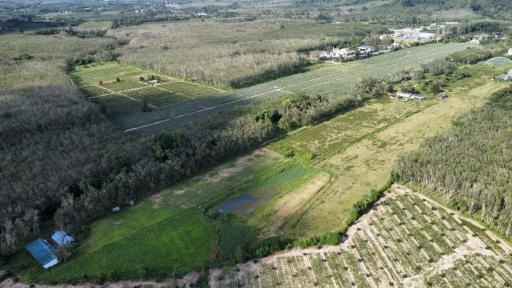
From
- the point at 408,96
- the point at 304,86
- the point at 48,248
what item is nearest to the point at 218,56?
the point at 304,86

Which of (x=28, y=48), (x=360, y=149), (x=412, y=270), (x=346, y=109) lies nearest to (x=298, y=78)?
(x=346, y=109)

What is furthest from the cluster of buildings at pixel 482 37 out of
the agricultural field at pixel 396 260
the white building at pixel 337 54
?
the agricultural field at pixel 396 260

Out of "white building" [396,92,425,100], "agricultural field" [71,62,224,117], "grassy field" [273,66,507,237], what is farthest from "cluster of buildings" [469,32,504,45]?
"agricultural field" [71,62,224,117]

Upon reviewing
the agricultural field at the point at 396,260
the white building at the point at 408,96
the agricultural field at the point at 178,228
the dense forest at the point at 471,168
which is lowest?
the agricultural field at the point at 396,260

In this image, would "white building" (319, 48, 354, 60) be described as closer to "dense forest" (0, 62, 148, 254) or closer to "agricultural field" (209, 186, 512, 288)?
"dense forest" (0, 62, 148, 254)

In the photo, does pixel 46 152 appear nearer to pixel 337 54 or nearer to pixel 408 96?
pixel 408 96

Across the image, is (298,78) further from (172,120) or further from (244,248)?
(244,248)

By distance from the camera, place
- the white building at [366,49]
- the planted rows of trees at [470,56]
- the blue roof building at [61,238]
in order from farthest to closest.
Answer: the white building at [366,49], the planted rows of trees at [470,56], the blue roof building at [61,238]

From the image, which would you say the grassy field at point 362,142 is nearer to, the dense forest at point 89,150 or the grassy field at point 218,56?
the dense forest at point 89,150
